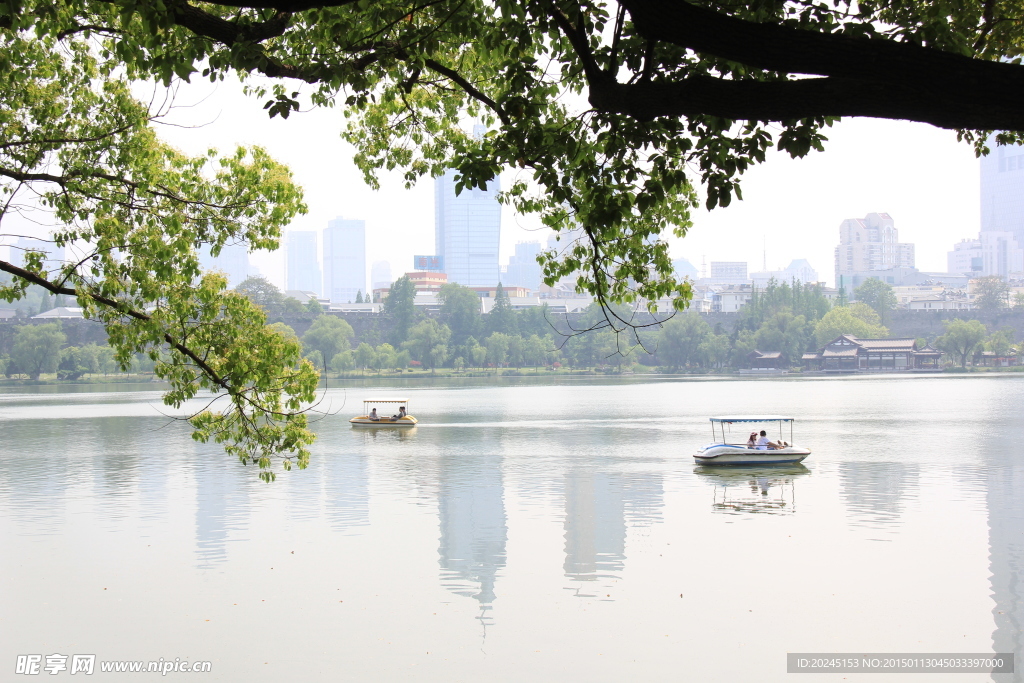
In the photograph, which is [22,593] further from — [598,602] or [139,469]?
[139,469]

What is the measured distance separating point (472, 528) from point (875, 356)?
292 feet

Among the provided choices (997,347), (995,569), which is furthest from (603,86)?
(997,347)

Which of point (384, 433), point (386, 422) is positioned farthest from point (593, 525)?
point (386, 422)

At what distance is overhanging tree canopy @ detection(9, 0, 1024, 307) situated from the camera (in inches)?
156

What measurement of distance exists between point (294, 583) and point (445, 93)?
245 inches

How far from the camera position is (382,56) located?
6.25 meters

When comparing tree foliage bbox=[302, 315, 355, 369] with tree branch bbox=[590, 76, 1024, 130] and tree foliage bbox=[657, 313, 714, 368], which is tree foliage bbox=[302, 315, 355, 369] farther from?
tree branch bbox=[590, 76, 1024, 130]

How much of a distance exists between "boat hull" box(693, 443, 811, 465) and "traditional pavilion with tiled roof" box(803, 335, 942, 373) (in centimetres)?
7726

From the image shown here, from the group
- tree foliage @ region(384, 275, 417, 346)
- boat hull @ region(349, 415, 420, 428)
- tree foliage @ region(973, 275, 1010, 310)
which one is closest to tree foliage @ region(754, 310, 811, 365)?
tree foliage @ region(973, 275, 1010, 310)

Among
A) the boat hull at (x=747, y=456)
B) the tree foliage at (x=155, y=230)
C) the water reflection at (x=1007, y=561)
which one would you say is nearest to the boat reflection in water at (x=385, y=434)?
the boat hull at (x=747, y=456)

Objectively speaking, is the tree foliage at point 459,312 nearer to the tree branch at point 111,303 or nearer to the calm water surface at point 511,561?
the calm water surface at point 511,561

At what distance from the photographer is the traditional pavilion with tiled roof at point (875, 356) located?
9444 cm

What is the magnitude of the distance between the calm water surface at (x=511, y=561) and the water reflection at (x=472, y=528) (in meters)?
0.07

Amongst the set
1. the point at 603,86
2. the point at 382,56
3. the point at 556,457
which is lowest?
the point at 556,457
